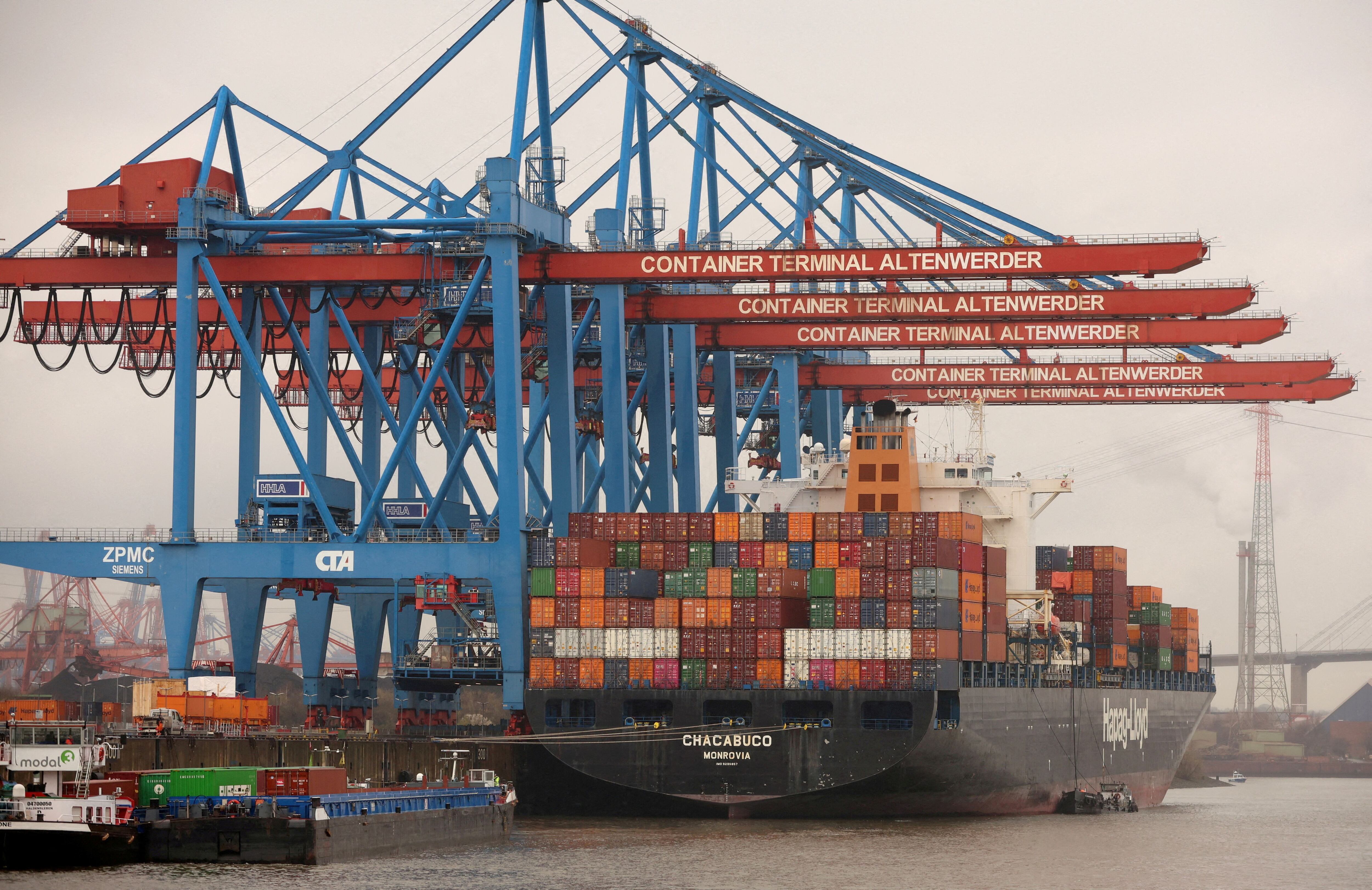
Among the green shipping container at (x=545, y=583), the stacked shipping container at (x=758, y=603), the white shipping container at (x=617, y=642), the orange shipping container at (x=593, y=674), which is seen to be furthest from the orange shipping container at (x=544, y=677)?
the green shipping container at (x=545, y=583)

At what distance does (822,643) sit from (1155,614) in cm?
2409

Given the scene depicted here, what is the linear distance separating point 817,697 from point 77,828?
1921 cm

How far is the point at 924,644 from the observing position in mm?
49875

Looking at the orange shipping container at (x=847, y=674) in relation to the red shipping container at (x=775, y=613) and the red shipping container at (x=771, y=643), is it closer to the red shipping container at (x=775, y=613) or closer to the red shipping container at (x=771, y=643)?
the red shipping container at (x=771, y=643)

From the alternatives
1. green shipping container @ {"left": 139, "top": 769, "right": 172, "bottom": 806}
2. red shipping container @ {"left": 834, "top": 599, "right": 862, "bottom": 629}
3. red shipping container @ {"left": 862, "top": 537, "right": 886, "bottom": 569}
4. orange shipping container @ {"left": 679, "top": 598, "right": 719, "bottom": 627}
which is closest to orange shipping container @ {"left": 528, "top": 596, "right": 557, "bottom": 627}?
orange shipping container @ {"left": 679, "top": 598, "right": 719, "bottom": 627}

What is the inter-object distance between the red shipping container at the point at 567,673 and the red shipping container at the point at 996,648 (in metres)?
11.5

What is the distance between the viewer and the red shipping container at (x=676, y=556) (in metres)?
52.3

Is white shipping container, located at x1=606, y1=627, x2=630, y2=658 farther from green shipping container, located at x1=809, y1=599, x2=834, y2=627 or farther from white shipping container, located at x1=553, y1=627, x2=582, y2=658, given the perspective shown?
green shipping container, located at x1=809, y1=599, x2=834, y2=627

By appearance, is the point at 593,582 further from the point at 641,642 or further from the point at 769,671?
the point at 769,671

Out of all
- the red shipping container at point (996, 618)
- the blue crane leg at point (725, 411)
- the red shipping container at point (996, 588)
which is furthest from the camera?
the blue crane leg at point (725, 411)

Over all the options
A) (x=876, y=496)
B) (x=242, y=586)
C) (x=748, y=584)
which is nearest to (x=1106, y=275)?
(x=876, y=496)

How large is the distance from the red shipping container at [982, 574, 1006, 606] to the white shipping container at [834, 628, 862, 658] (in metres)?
5.33

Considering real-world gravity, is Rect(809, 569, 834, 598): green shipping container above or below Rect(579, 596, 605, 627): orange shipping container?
above

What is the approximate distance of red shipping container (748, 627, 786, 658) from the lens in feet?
166
